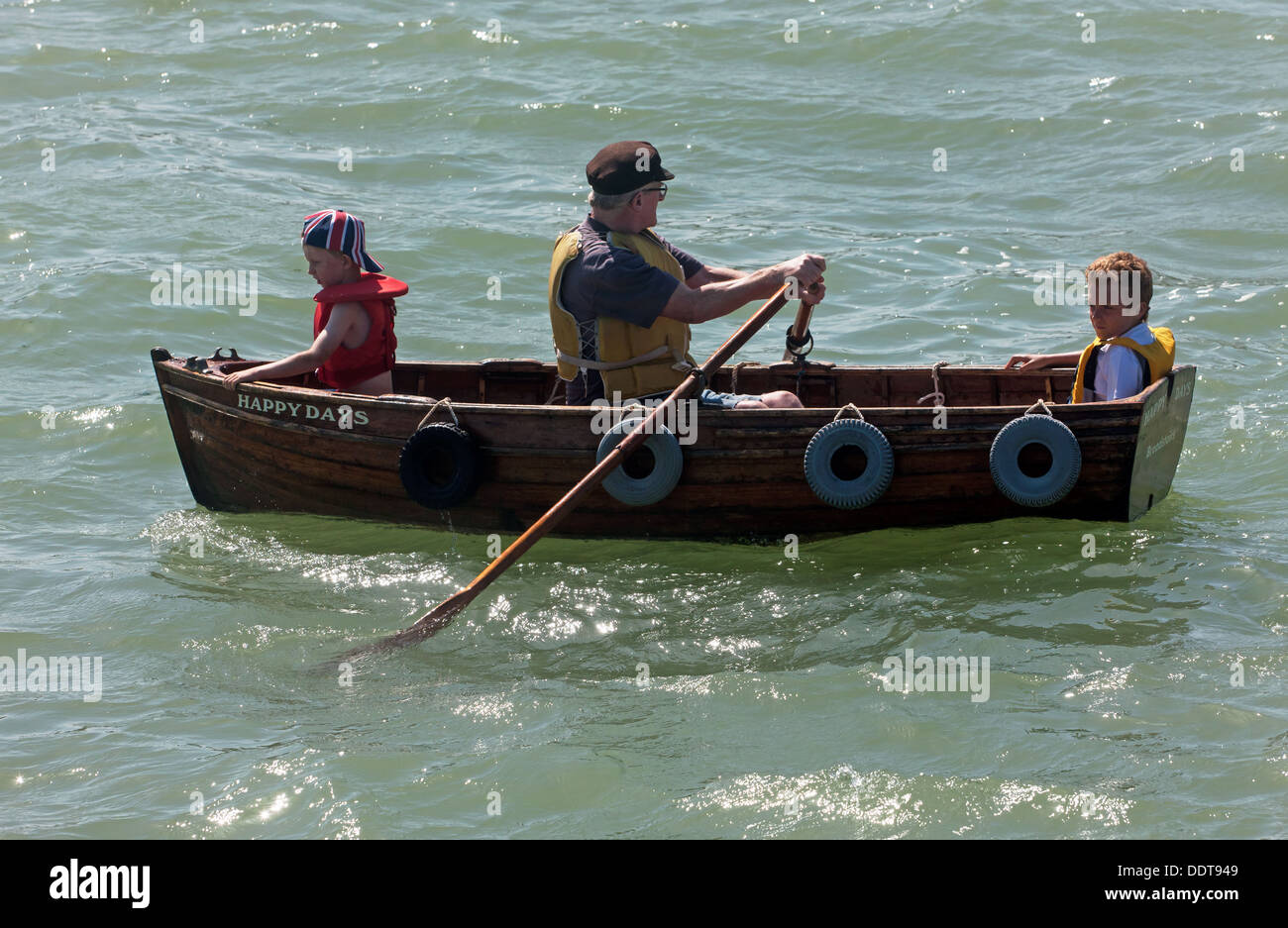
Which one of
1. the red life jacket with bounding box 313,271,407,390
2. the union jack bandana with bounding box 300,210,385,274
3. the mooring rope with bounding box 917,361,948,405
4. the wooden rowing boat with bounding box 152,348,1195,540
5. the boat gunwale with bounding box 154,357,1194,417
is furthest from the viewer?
the mooring rope with bounding box 917,361,948,405

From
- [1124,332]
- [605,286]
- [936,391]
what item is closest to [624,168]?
[605,286]

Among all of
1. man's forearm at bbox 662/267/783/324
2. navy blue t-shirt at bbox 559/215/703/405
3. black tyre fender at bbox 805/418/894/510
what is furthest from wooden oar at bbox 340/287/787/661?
black tyre fender at bbox 805/418/894/510

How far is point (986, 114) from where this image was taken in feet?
49.7

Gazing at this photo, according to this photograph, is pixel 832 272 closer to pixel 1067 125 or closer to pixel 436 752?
pixel 1067 125

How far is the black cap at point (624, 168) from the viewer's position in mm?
6500

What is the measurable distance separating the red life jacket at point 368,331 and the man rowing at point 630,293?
104cm

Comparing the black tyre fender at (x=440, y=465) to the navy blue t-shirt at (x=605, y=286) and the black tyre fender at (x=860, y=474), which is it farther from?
the black tyre fender at (x=860, y=474)

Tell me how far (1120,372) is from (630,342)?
2.29 m

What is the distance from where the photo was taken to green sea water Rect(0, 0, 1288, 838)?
497 centimetres

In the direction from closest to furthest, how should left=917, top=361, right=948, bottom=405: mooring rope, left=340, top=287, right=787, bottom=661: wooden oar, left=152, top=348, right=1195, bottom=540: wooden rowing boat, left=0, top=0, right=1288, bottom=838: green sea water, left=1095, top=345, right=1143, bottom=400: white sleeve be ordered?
left=0, top=0, right=1288, bottom=838: green sea water, left=340, top=287, right=787, bottom=661: wooden oar, left=152, top=348, right=1195, bottom=540: wooden rowing boat, left=1095, top=345, right=1143, bottom=400: white sleeve, left=917, top=361, right=948, bottom=405: mooring rope

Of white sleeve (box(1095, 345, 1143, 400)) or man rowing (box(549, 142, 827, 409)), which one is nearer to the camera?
man rowing (box(549, 142, 827, 409))

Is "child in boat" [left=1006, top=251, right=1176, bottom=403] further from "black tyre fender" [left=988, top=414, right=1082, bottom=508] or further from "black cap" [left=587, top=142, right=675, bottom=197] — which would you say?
"black cap" [left=587, top=142, right=675, bottom=197]

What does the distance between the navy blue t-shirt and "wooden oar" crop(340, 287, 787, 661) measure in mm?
373

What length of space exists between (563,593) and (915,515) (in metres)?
1.69
